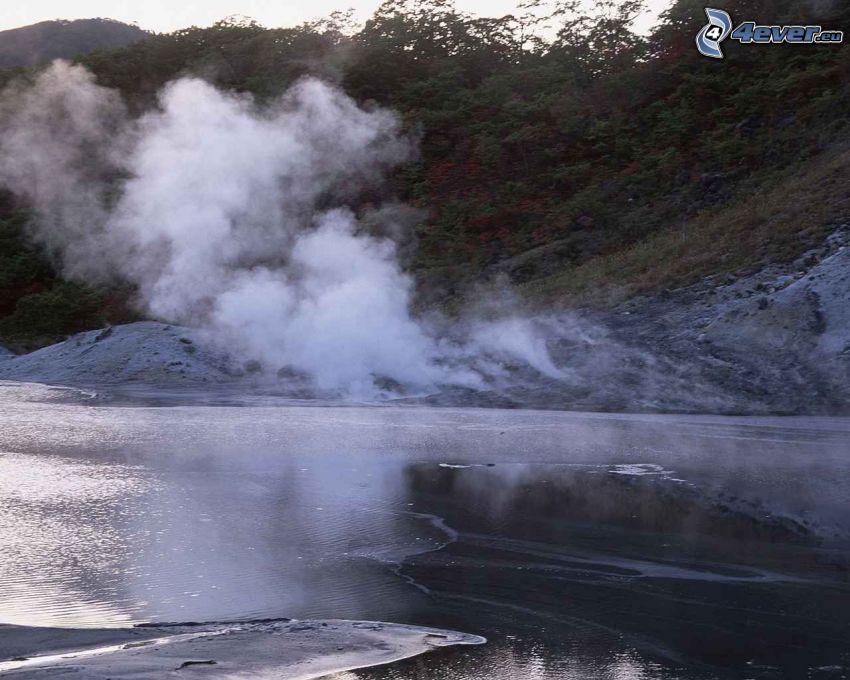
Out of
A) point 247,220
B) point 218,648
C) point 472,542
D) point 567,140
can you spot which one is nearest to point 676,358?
point 472,542

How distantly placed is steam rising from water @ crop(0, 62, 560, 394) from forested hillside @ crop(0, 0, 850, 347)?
1679mm

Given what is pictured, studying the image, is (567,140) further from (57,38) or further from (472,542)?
(57,38)

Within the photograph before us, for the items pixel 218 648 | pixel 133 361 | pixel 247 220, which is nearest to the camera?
pixel 218 648

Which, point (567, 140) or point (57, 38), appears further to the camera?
point (57, 38)

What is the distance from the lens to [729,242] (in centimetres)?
2597

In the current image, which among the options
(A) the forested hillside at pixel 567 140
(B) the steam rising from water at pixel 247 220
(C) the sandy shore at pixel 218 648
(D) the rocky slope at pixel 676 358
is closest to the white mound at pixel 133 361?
(D) the rocky slope at pixel 676 358

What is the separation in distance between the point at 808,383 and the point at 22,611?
15.3 m

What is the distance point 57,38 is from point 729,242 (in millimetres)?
135367

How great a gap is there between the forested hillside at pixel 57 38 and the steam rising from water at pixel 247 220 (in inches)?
3770

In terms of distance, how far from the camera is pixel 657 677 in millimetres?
4875

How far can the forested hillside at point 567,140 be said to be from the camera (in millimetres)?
28500

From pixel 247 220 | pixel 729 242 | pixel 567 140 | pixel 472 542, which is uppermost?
pixel 567 140

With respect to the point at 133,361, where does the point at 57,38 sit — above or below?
above

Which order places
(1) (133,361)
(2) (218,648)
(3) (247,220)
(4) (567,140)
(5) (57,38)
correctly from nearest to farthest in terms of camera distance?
(2) (218,648)
(1) (133,361)
(3) (247,220)
(4) (567,140)
(5) (57,38)
